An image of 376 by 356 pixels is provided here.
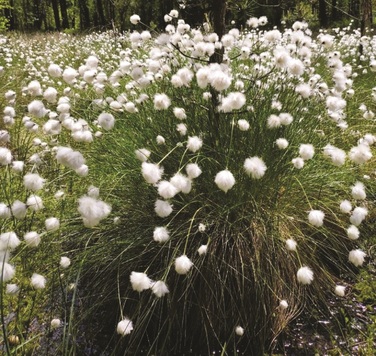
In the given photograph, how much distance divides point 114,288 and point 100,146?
4.08 feet

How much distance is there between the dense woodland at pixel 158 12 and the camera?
3.79m

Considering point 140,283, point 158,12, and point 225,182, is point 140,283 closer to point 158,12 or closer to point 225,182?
point 225,182

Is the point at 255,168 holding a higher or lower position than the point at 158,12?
higher

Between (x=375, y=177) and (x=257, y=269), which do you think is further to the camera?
(x=375, y=177)

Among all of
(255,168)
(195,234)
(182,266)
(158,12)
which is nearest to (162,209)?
(182,266)

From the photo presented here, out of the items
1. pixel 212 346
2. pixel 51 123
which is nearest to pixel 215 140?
pixel 51 123

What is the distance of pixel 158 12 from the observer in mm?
28906

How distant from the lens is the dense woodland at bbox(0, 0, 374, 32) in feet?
12.4

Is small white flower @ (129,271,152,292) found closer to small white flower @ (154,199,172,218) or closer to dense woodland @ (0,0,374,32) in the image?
small white flower @ (154,199,172,218)

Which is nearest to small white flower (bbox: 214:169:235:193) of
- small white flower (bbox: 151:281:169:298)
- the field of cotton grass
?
the field of cotton grass

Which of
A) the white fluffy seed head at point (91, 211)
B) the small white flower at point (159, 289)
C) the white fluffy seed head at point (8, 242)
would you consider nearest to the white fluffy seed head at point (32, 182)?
the white fluffy seed head at point (8, 242)

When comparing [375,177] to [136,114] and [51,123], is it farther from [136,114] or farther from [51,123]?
[51,123]

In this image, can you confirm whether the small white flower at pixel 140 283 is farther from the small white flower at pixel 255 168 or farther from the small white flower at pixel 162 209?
the small white flower at pixel 255 168

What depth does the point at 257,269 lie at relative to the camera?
6.87ft
